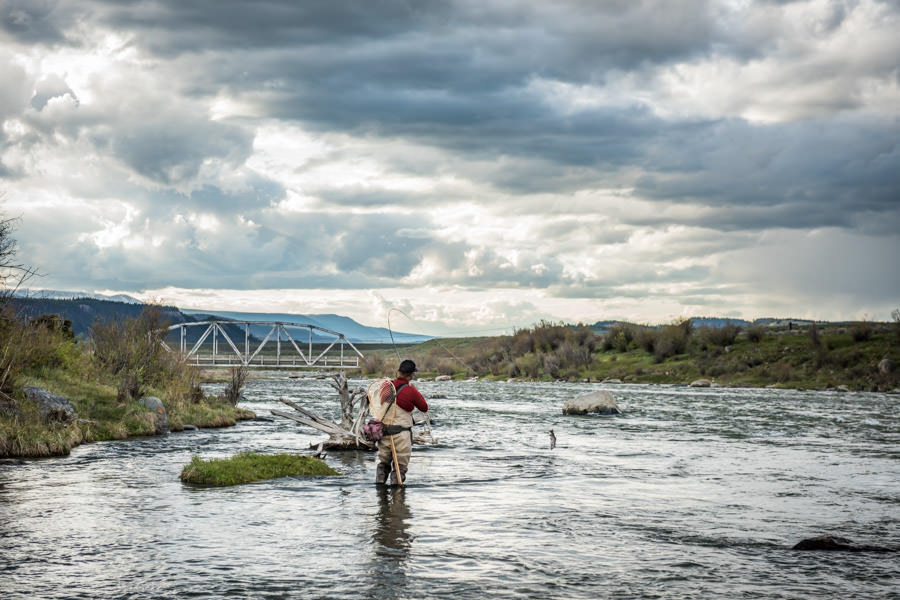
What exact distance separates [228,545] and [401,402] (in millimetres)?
5524

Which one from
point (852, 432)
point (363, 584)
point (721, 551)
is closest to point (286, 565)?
point (363, 584)

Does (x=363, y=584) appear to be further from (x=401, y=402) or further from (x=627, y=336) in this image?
(x=627, y=336)

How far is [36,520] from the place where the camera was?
49.7ft

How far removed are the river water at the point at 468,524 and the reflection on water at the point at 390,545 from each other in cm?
5

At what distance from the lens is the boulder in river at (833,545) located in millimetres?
14155

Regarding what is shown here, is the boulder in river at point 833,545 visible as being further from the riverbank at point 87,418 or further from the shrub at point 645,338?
the shrub at point 645,338

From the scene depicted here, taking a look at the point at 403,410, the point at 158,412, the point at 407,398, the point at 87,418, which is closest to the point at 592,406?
the point at 158,412

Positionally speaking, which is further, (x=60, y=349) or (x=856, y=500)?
(x=60, y=349)

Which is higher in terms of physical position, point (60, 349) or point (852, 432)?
point (60, 349)

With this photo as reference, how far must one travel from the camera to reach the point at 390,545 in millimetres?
13883

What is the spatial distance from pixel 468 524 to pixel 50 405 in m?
18.1

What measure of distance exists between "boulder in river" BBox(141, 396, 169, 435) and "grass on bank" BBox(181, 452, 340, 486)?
1199 centimetres

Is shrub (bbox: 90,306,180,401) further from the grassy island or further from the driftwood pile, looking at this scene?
the driftwood pile

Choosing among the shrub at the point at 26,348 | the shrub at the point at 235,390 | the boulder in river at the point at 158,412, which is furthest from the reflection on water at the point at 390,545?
the shrub at the point at 235,390
